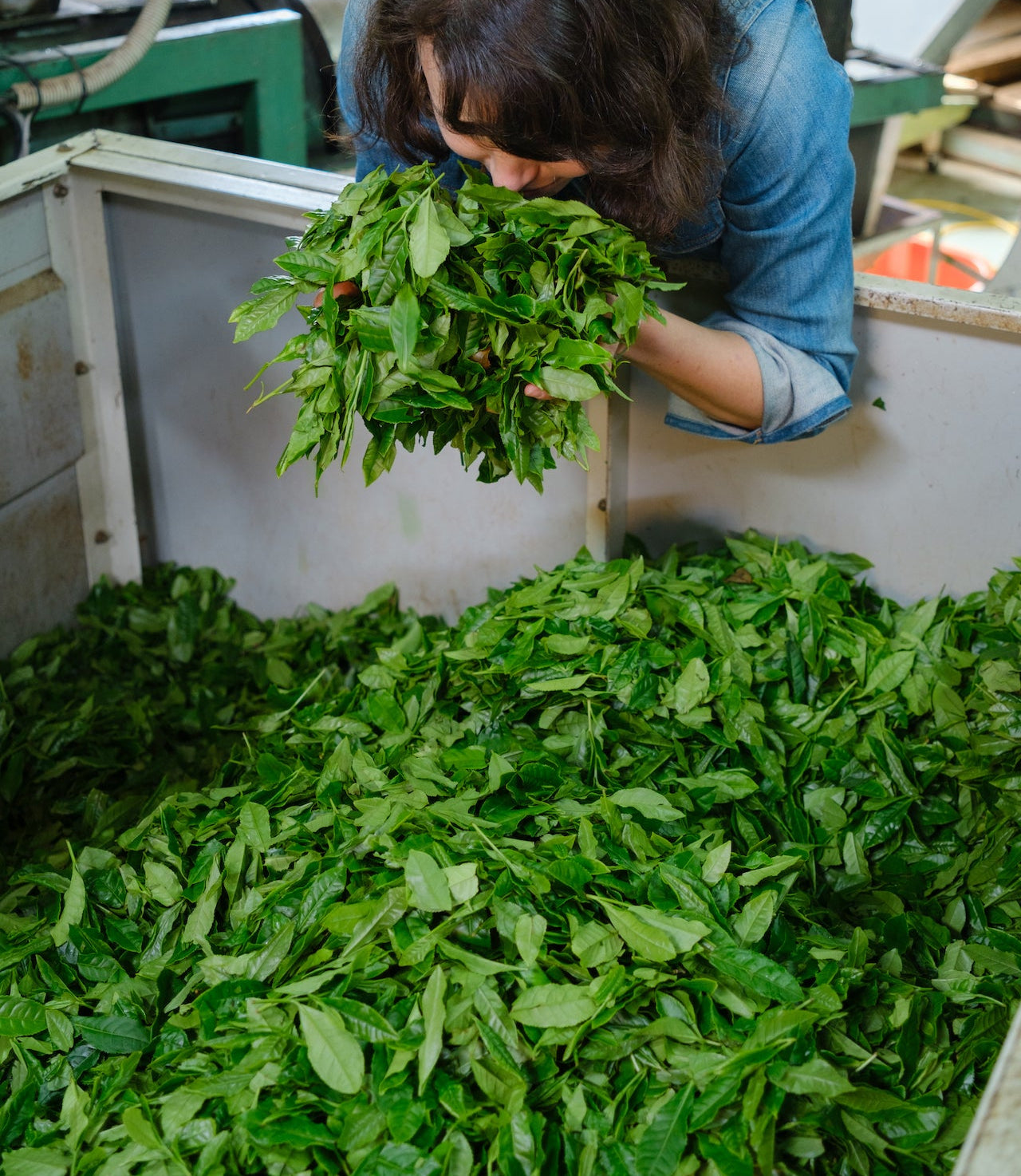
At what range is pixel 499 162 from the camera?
1.40m

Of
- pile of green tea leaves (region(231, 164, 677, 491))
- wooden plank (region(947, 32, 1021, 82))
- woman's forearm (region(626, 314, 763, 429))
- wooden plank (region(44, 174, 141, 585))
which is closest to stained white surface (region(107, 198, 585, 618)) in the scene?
wooden plank (region(44, 174, 141, 585))

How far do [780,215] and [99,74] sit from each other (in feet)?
5.68

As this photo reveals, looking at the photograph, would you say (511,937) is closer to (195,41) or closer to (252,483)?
(252,483)

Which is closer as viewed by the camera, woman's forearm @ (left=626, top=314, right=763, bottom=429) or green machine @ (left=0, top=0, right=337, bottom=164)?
woman's forearm @ (left=626, top=314, right=763, bottom=429)

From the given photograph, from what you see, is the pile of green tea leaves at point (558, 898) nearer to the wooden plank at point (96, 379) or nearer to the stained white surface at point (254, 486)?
the stained white surface at point (254, 486)

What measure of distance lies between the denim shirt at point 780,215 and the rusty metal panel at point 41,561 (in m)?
0.95

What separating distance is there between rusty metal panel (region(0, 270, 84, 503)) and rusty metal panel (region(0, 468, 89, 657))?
1.6 inches

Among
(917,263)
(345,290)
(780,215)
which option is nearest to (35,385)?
(345,290)

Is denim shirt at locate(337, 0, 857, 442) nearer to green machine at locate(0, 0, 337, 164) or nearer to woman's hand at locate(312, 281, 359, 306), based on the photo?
woman's hand at locate(312, 281, 359, 306)

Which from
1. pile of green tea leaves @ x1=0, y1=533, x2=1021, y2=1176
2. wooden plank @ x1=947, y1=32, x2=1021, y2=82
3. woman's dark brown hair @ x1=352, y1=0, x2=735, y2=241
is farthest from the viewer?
wooden plank @ x1=947, y1=32, x2=1021, y2=82

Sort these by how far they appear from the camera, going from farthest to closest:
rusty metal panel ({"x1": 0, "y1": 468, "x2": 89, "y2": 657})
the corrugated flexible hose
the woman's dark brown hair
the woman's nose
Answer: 1. the corrugated flexible hose
2. rusty metal panel ({"x1": 0, "y1": 468, "x2": 89, "y2": 657})
3. the woman's nose
4. the woman's dark brown hair

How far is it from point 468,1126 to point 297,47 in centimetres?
268

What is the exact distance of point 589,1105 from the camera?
1.15 m

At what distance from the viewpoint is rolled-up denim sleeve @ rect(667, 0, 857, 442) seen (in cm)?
148
